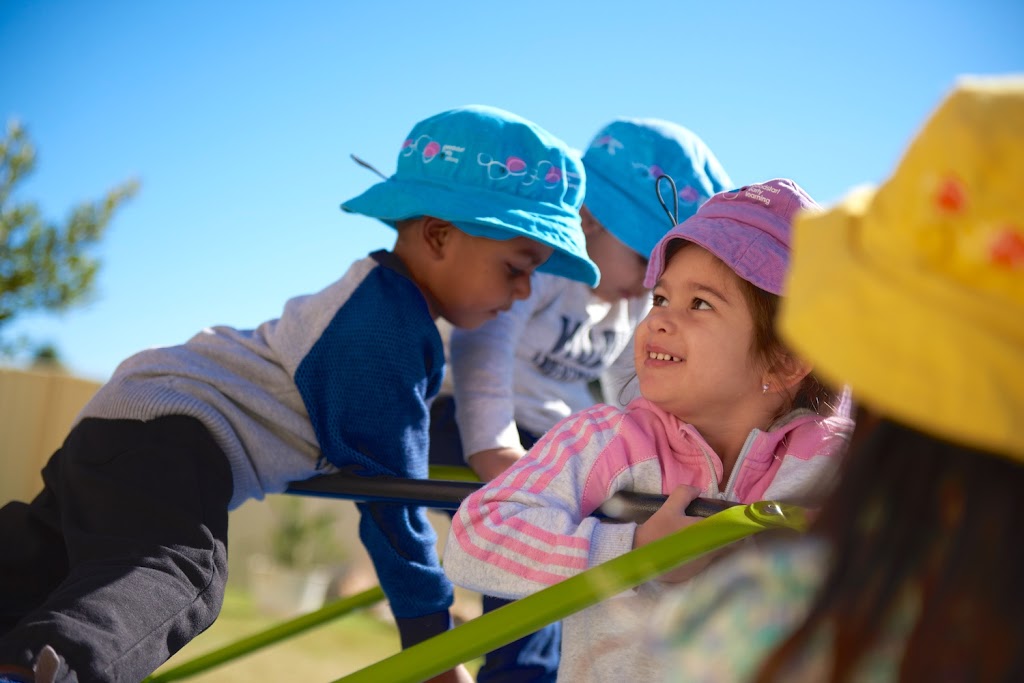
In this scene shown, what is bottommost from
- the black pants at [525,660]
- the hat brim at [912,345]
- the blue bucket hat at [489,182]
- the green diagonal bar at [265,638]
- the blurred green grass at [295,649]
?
the blurred green grass at [295,649]

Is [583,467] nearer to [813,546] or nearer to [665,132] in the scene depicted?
[813,546]

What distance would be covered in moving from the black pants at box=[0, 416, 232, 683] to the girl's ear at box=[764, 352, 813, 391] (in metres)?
0.90

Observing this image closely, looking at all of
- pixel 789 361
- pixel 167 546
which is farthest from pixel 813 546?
pixel 167 546

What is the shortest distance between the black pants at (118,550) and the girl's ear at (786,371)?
2.96 feet

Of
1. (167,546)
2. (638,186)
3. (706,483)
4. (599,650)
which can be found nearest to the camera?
(599,650)

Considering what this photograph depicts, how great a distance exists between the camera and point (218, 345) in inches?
78.7

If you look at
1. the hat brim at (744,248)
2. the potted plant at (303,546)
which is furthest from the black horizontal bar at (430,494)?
the potted plant at (303,546)

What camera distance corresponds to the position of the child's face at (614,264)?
2531mm

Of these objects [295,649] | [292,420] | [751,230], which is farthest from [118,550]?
[295,649]

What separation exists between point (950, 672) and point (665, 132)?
6.76 ft

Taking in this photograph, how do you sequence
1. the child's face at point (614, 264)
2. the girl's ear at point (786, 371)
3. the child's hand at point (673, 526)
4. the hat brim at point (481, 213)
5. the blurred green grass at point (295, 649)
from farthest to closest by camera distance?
the blurred green grass at point (295, 649)
the child's face at point (614, 264)
the hat brim at point (481, 213)
the girl's ear at point (786, 371)
the child's hand at point (673, 526)

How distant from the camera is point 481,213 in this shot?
206cm

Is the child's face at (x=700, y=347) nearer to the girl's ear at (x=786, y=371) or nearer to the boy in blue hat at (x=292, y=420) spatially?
the girl's ear at (x=786, y=371)

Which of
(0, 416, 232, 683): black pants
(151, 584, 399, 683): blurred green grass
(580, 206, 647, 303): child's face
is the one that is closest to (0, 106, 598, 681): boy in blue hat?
(0, 416, 232, 683): black pants
